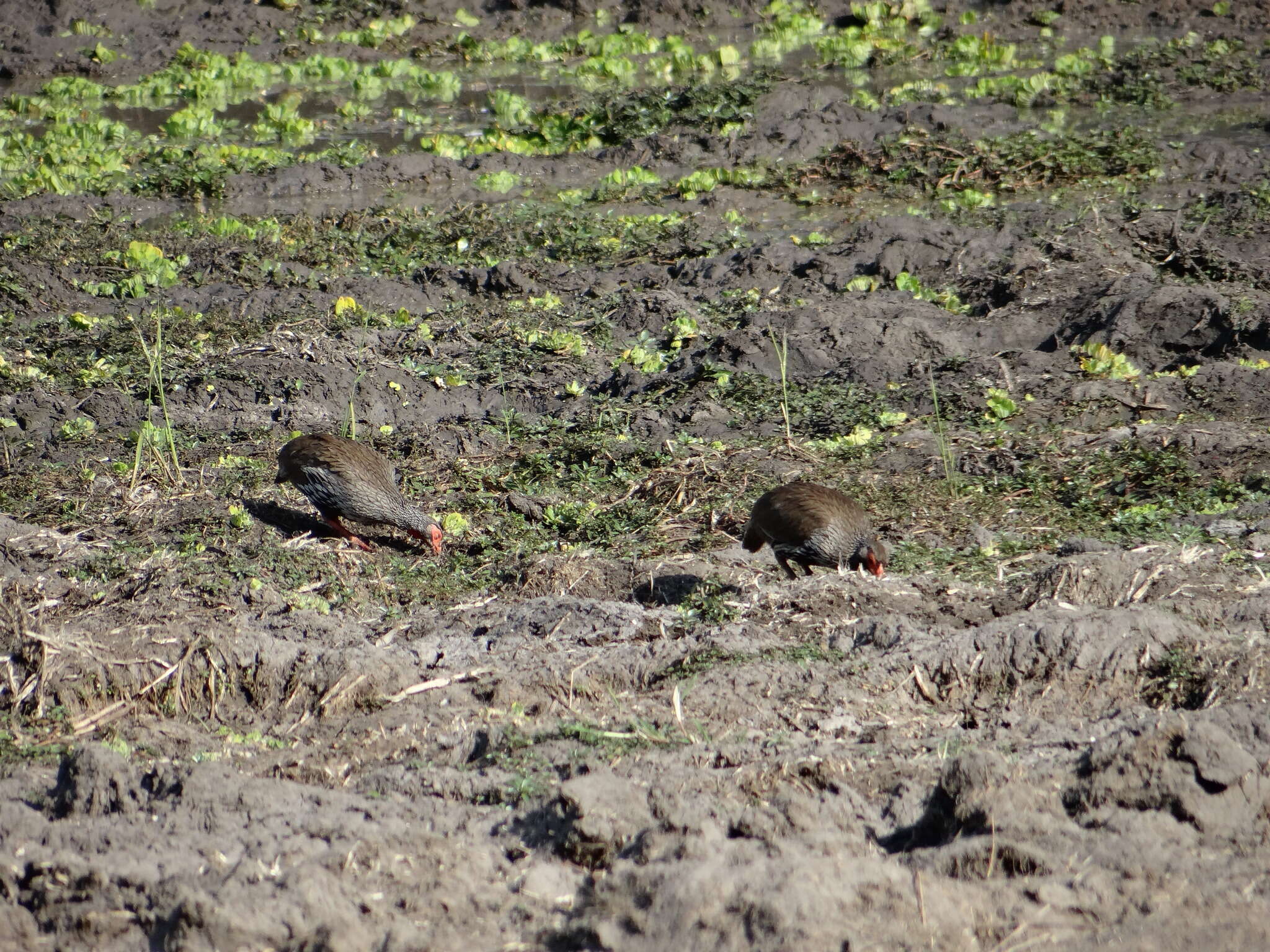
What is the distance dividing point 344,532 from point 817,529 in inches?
109

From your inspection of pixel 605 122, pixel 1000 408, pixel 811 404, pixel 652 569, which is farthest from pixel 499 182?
pixel 652 569

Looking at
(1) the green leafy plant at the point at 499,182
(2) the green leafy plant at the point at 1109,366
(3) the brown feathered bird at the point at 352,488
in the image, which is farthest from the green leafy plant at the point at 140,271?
(2) the green leafy plant at the point at 1109,366

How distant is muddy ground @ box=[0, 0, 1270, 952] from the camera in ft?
12.6

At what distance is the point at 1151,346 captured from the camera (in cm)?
923

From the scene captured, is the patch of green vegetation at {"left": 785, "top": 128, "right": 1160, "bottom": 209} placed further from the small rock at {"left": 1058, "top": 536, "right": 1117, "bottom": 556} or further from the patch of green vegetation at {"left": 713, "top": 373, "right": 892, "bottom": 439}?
the small rock at {"left": 1058, "top": 536, "right": 1117, "bottom": 556}

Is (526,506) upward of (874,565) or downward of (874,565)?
downward

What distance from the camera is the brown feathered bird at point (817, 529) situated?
21.5 ft

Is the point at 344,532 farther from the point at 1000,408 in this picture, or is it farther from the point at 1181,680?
the point at 1181,680

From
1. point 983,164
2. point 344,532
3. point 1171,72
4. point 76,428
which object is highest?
point 1171,72

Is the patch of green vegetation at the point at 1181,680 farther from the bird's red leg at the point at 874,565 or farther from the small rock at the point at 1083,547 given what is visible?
the bird's red leg at the point at 874,565

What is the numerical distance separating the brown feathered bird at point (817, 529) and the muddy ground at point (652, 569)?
5.9 inches

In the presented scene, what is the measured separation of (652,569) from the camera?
6.70 metres

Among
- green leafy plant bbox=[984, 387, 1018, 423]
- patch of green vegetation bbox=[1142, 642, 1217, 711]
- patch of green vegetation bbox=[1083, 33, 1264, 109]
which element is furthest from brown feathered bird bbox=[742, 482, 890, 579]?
patch of green vegetation bbox=[1083, 33, 1264, 109]

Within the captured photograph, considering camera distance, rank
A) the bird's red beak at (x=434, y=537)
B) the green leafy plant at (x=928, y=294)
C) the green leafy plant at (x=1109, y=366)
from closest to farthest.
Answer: the bird's red beak at (x=434, y=537)
the green leafy plant at (x=1109, y=366)
the green leafy plant at (x=928, y=294)
